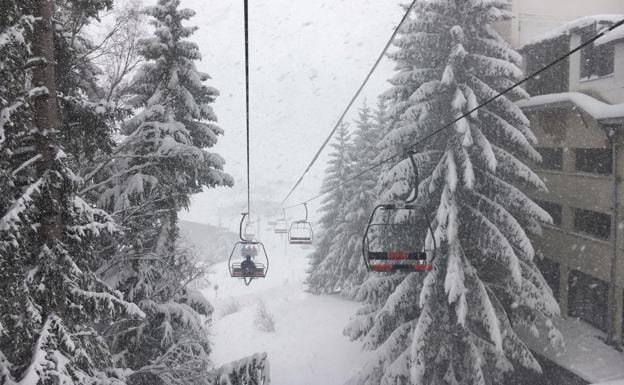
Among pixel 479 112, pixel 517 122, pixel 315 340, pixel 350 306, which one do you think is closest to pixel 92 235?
pixel 479 112

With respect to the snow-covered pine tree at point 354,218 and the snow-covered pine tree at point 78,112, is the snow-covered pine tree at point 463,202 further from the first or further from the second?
the snow-covered pine tree at point 354,218

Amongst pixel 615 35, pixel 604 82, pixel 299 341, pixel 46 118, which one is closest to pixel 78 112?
pixel 46 118

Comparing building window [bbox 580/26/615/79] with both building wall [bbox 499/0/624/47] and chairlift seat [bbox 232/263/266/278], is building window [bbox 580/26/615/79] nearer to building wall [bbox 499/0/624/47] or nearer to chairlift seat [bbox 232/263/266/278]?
building wall [bbox 499/0/624/47]

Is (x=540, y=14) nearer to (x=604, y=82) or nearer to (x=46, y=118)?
(x=604, y=82)

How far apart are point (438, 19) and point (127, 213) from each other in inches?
439

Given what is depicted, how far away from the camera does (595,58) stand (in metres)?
17.8

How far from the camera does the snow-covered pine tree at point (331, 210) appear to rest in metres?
33.8

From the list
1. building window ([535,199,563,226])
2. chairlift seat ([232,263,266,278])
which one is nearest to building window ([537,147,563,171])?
building window ([535,199,563,226])

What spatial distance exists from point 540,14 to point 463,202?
16906 mm

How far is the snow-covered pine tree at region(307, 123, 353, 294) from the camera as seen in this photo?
1331 inches

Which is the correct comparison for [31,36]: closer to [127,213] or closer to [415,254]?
[127,213]

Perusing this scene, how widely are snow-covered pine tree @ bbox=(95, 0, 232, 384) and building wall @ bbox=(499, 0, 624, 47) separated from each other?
1826cm

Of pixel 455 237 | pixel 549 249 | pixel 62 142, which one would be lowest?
pixel 549 249

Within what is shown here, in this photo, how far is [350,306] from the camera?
33156mm
